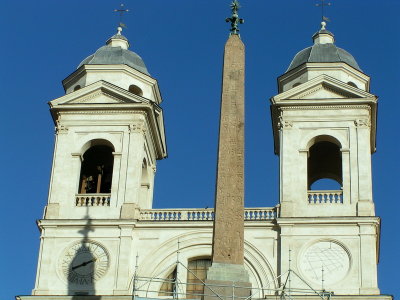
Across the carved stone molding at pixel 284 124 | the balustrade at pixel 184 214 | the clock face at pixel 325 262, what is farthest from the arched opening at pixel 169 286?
the carved stone molding at pixel 284 124

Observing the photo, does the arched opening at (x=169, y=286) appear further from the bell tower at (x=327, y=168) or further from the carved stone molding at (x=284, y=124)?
the carved stone molding at (x=284, y=124)

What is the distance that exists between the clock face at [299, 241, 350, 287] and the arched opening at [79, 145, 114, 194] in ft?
28.1

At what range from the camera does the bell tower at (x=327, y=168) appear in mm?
38469

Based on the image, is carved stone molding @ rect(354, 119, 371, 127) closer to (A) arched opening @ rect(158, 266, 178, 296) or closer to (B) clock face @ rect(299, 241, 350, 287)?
(B) clock face @ rect(299, 241, 350, 287)

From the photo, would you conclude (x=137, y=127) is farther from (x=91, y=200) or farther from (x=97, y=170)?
(x=91, y=200)

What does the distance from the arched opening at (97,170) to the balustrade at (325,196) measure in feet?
26.1

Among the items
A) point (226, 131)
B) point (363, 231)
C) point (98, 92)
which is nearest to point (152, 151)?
point (98, 92)

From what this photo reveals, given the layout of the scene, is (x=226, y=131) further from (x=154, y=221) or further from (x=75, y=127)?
(x=75, y=127)

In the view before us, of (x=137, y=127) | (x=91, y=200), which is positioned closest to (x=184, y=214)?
(x=91, y=200)

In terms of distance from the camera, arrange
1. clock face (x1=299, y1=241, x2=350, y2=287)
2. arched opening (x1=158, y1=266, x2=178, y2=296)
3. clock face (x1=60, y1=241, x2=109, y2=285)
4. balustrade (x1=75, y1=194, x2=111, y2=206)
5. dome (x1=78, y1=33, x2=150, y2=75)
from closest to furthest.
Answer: clock face (x1=299, y1=241, x2=350, y2=287)
clock face (x1=60, y1=241, x2=109, y2=285)
arched opening (x1=158, y1=266, x2=178, y2=296)
balustrade (x1=75, y1=194, x2=111, y2=206)
dome (x1=78, y1=33, x2=150, y2=75)

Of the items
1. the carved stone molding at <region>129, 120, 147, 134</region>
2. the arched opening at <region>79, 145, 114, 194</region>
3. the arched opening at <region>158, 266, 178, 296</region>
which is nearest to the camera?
the arched opening at <region>158, 266, 178, 296</region>

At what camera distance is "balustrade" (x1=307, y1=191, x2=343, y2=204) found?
39875 millimetres

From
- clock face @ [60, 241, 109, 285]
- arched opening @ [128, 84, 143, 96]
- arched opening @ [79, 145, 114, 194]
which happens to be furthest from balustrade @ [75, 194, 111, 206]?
arched opening @ [128, 84, 143, 96]

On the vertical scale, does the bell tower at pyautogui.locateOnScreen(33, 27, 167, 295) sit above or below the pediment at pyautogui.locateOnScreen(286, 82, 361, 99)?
below
